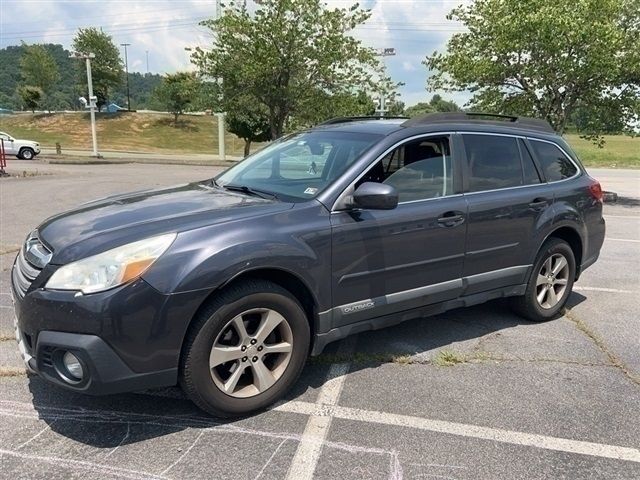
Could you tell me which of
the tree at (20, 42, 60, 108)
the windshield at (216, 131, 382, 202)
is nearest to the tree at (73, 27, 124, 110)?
the tree at (20, 42, 60, 108)

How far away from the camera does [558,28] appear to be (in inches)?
482

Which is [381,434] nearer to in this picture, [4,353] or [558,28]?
[4,353]

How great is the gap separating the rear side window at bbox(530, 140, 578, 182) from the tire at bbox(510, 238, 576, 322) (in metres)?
0.60

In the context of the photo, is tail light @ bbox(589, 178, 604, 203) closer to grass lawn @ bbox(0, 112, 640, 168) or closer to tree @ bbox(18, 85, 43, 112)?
grass lawn @ bbox(0, 112, 640, 168)

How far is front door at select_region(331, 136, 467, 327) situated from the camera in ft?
11.5

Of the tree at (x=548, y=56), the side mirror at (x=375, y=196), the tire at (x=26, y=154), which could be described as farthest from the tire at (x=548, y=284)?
the tire at (x=26, y=154)

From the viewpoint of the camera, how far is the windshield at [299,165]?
12.1 feet

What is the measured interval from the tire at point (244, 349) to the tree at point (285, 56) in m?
16.4

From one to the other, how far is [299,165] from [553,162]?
2428 mm

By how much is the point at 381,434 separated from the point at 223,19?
1854 cm

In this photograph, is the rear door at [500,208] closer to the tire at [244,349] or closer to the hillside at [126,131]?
the tire at [244,349]

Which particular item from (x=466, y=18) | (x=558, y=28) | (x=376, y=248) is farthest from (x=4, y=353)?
(x=466, y=18)

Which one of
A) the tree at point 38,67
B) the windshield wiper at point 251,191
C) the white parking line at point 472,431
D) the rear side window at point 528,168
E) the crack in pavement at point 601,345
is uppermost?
the tree at point 38,67

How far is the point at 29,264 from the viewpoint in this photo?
3.10 metres
